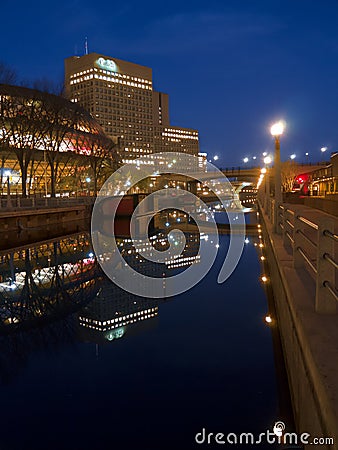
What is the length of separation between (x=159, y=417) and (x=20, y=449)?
5.02ft

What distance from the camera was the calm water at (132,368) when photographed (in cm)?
474

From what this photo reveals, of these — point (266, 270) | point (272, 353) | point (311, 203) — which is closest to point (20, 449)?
point (272, 353)

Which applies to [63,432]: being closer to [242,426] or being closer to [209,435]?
[209,435]

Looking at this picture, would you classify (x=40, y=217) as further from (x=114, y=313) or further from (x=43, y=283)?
(x=114, y=313)

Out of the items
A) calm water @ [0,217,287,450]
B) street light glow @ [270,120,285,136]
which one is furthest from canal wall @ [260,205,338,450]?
street light glow @ [270,120,285,136]

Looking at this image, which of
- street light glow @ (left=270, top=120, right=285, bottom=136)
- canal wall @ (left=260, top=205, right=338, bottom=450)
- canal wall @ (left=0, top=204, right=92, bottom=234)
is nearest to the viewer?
canal wall @ (left=260, top=205, right=338, bottom=450)

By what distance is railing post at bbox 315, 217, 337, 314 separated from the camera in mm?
4547

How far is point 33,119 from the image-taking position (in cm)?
4112

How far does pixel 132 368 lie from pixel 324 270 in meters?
3.31

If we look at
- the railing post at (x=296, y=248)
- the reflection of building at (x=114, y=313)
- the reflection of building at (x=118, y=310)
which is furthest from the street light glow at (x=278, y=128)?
the railing post at (x=296, y=248)

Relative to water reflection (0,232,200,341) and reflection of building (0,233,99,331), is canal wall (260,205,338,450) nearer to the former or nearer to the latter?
water reflection (0,232,200,341)

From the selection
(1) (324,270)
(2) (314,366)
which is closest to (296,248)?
(1) (324,270)

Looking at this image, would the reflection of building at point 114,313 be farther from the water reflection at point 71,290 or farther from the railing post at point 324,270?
the railing post at point 324,270

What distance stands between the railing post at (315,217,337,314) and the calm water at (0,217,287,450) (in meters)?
1.40
